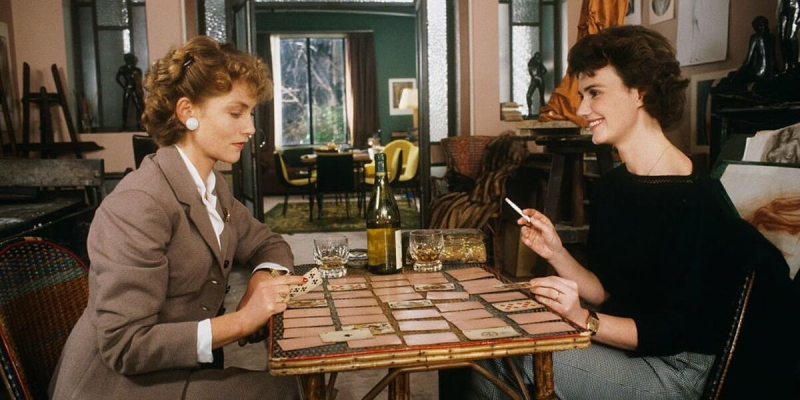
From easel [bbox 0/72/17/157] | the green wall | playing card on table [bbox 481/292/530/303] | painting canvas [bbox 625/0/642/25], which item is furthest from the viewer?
the green wall

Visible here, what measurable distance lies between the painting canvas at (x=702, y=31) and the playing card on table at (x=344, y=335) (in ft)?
14.2

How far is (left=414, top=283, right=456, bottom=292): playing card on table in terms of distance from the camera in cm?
152

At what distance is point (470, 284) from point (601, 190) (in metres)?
0.57

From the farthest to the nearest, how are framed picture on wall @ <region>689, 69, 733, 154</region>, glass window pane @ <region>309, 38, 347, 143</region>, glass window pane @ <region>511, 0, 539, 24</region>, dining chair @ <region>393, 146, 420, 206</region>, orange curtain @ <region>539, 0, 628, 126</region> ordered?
glass window pane @ <region>309, 38, 347, 143</region> → dining chair @ <region>393, 146, 420, 206</region> → glass window pane @ <region>511, 0, 539, 24</region> → framed picture on wall @ <region>689, 69, 733, 154</region> → orange curtain @ <region>539, 0, 628, 126</region>

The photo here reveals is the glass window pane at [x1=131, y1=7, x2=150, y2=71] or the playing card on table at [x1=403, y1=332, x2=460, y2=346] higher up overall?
the glass window pane at [x1=131, y1=7, x2=150, y2=71]

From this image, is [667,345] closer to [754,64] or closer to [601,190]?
[601,190]

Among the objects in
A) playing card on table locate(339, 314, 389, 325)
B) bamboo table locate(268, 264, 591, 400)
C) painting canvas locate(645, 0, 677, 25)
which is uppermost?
painting canvas locate(645, 0, 677, 25)

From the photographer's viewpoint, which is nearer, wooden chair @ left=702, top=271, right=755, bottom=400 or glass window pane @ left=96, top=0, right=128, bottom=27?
wooden chair @ left=702, top=271, right=755, bottom=400

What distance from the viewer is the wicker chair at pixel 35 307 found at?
1278mm

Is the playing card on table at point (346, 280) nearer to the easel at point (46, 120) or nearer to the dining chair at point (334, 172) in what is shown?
the easel at point (46, 120)

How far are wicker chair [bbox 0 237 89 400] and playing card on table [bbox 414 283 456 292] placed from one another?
0.86m

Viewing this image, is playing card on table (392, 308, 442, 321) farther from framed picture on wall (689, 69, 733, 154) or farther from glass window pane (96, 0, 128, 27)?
glass window pane (96, 0, 128, 27)

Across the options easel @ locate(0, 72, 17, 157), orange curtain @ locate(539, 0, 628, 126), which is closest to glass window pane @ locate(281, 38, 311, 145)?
easel @ locate(0, 72, 17, 157)

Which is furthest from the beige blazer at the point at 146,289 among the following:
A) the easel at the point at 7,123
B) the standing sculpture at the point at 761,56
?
the easel at the point at 7,123
